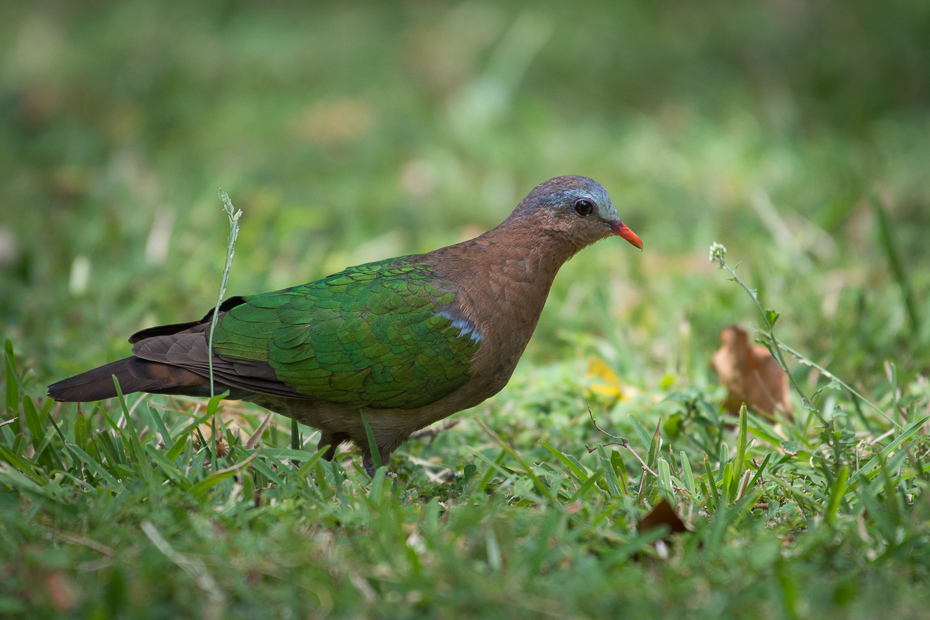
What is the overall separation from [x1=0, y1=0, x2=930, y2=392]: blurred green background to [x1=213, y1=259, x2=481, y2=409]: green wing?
3.69 ft

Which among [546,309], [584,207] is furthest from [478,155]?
[584,207]

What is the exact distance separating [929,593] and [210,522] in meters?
1.80

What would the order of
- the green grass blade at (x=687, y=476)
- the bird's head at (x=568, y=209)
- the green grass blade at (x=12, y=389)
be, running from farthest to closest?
the bird's head at (x=568, y=209), the green grass blade at (x=12, y=389), the green grass blade at (x=687, y=476)

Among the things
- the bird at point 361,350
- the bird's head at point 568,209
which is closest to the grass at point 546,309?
the bird at point 361,350

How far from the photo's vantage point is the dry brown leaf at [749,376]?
3.57 metres

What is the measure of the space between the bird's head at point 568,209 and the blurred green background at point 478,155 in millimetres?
902

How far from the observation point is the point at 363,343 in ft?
9.90

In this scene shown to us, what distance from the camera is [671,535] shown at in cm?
234

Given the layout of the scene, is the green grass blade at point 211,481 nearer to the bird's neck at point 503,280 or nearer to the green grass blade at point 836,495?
the bird's neck at point 503,280

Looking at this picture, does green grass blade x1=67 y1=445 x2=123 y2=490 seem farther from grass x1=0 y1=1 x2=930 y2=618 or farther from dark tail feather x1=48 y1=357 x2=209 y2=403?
dark tail feather x1=48 y1=357 x2=209 y2=403

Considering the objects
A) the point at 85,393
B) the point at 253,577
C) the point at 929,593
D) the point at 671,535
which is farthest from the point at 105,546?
the point at 929,593

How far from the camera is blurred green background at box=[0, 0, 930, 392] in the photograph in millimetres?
4539

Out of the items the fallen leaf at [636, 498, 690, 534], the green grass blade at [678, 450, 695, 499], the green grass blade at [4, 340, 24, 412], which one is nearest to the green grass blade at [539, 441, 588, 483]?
the green grass blade at [678, 450, 695, 499]

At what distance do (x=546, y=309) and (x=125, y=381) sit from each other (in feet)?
8.18
